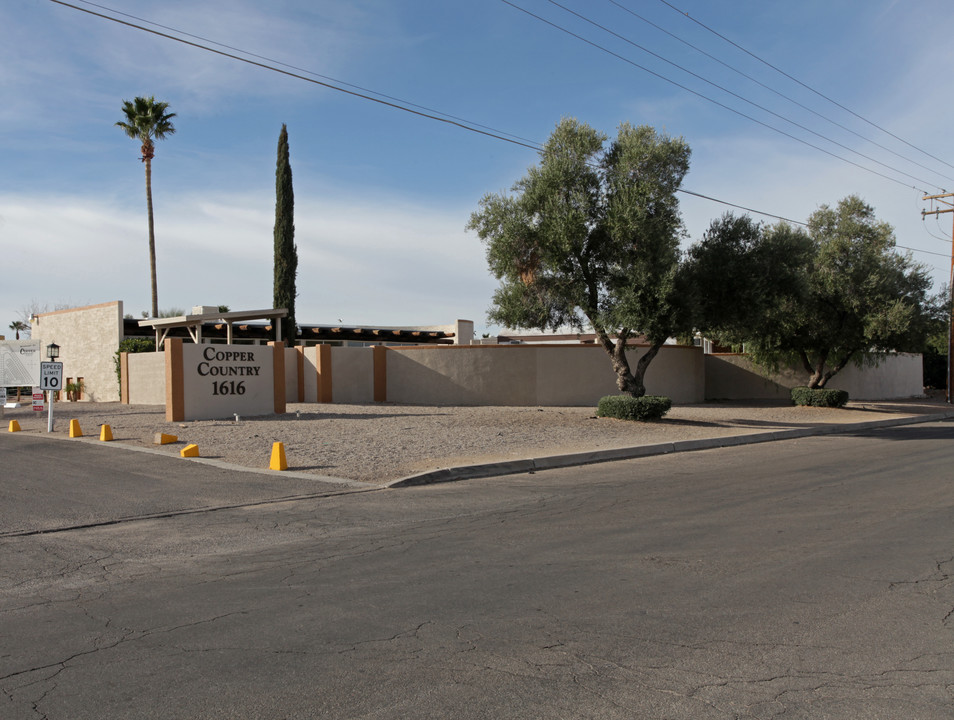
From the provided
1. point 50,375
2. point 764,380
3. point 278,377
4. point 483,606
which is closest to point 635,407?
point 278,377

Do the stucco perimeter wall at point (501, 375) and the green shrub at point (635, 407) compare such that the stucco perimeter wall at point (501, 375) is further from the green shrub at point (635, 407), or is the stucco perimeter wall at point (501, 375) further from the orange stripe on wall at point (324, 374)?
the green shrub at point (635, 407)

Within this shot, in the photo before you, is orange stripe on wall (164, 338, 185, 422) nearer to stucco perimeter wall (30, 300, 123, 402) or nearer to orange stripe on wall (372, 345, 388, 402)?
orange stripe on wall (372, 345, 388, 402)

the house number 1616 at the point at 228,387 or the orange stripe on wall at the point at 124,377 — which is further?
the orange stripe on wall at the point at 124,377

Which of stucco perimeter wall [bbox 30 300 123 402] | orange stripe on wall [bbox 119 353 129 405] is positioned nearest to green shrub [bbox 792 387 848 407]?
orange stripe on wall [bbox 119 353 129 405]

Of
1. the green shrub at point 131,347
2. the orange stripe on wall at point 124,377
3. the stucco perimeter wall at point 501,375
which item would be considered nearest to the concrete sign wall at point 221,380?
the stucco perimeter wall at point 501,375

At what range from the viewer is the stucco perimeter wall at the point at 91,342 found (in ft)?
104

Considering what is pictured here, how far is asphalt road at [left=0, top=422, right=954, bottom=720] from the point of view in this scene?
13.3 ft

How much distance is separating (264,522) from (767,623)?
5.86 m

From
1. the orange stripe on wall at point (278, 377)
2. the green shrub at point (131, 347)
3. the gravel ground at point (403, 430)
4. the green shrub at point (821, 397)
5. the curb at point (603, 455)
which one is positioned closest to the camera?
the curb at point (603, 455)

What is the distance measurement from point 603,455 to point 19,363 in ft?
68.3

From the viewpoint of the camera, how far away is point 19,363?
25.3 meters

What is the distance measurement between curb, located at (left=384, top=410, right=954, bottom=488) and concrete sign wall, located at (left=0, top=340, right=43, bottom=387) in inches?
758

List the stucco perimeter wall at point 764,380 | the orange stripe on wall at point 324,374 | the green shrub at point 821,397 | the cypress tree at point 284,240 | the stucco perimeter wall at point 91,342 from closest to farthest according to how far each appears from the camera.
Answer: the green shrub at point 821,397 → the orange stripe on wall at point 324,374 → the stucco perimeter wall at point 91,342 → the stucco perimeter wall at point 764,380 → the cypress tree at point 284,240

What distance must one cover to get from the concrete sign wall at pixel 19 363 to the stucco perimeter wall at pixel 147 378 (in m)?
3.52
